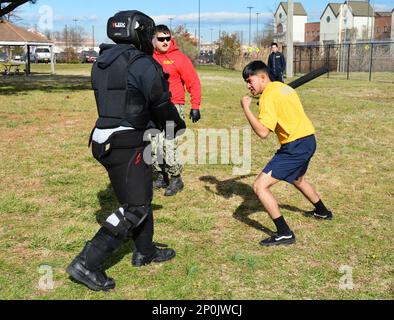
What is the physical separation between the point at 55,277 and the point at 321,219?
113 inches

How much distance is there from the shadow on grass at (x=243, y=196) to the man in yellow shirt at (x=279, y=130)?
0.51 m

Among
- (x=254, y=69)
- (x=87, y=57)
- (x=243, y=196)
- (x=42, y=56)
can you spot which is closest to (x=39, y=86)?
(x=243, y=196)

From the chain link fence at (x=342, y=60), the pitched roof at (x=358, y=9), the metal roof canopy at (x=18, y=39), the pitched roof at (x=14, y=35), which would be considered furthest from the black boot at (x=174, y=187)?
the pitched roof at (x=358, y=9)

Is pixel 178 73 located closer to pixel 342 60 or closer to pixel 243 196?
pixel 243 196

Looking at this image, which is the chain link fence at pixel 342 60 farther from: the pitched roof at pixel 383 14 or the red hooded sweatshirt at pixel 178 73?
the pitched roof at pixel 383 14

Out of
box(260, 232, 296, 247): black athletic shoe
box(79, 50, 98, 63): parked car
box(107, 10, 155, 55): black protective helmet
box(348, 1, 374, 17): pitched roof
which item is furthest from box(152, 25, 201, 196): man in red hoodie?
box(348, 1, 374, 17): pitched roof

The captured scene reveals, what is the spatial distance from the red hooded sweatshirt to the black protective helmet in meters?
2.36

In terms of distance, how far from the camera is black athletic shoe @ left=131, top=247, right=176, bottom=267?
13.4 ft

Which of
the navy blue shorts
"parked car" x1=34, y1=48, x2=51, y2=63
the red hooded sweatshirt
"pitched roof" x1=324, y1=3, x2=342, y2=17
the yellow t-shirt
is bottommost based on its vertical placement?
the navy blue shorts

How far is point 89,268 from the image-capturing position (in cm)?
362

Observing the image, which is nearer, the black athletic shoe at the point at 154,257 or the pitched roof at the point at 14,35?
the black athletic shoe at the point at 154,257

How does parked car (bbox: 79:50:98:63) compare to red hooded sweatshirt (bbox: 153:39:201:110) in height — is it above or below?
above

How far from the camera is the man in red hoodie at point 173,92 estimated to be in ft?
19.2

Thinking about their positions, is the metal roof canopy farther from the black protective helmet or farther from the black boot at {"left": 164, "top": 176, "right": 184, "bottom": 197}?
the black protective helmet
